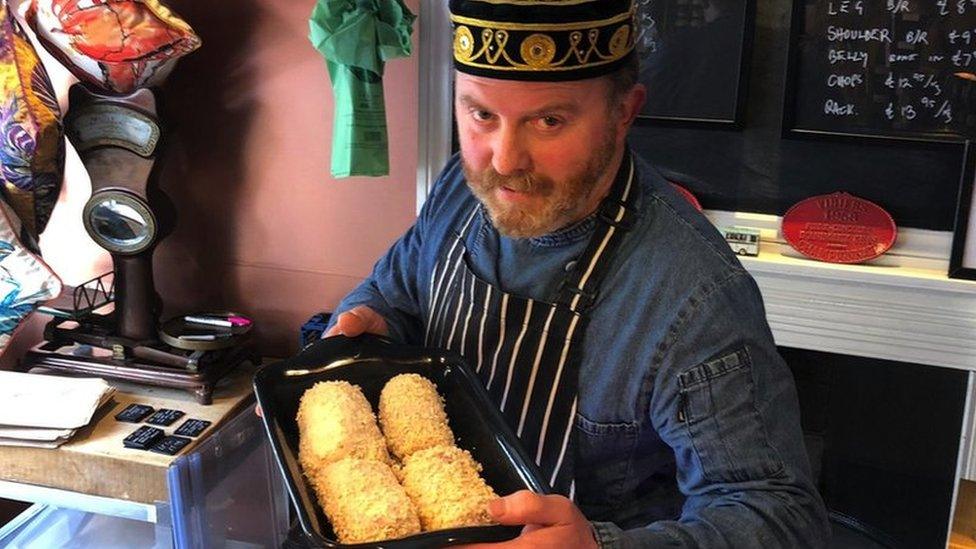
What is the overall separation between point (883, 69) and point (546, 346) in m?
0.99

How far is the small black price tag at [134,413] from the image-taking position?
5.82 ft

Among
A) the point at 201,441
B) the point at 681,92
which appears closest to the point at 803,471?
the point at 681,92

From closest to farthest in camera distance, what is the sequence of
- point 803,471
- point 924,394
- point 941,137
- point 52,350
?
point 803,471, point 941,137, point 924,394, point 52,350

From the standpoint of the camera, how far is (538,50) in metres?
1.01

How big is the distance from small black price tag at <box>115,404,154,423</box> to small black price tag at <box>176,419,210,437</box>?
Answer: 9 cm

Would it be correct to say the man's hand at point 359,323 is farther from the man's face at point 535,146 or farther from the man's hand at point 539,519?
the man's hand at point 539,519

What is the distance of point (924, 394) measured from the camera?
5.96 ft

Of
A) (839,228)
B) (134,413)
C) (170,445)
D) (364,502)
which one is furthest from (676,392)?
(134,413)

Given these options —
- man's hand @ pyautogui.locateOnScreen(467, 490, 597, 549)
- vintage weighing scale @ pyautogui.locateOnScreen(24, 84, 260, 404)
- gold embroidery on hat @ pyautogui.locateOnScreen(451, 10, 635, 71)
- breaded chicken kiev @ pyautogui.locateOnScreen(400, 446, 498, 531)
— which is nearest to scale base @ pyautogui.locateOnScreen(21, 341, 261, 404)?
vintage weighing scale @ pyautogui.locateOnScreen(24, 84, 260, 404)

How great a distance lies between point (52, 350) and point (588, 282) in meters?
1.33

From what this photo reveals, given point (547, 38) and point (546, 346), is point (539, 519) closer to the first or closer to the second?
point (546, 346)

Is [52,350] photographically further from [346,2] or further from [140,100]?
[346,2]

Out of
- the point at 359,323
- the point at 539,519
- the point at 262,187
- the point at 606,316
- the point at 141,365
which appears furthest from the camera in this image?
the point at 262,187

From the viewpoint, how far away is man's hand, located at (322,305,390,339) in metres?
1.22
